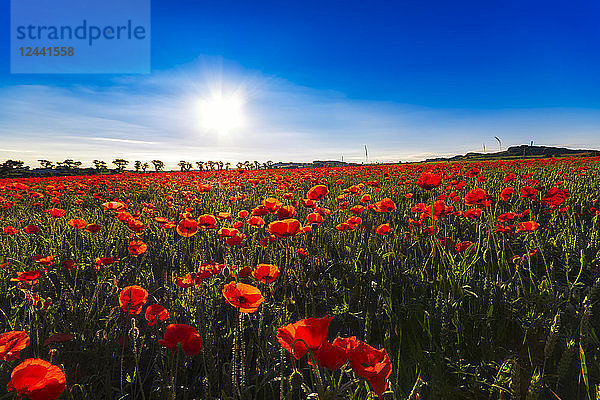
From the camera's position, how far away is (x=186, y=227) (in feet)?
6.91

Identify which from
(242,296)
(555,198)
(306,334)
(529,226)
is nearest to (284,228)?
(242,296)

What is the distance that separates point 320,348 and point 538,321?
1.46 m

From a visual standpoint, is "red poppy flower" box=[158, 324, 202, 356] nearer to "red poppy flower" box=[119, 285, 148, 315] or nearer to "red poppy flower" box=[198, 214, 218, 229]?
"red poppy flower" box=[119, 285, 148, 315]

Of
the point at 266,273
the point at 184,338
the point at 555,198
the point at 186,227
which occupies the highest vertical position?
the point at 555,198

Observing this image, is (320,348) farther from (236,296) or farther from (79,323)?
(79,323)

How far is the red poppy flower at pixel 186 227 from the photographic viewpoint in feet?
6.78

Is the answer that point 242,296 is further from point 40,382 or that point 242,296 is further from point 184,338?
point 40,382

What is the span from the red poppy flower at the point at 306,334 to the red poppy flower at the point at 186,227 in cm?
147

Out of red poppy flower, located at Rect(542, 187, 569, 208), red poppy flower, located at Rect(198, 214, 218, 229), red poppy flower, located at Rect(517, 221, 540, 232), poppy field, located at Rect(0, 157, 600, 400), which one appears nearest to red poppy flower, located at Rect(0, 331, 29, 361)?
poppy field, located at Rect(0, 157, 600, 400)

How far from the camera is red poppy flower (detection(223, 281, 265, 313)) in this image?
115cm

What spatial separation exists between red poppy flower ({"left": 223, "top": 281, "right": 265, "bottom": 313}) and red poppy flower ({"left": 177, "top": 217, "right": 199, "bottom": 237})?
1033 millimetres

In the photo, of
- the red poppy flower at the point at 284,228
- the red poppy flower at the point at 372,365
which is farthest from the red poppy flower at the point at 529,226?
the red poppy flower at the point at 372,365

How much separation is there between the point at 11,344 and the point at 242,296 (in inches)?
29.0

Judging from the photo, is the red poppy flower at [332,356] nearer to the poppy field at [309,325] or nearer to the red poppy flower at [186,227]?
the poppy field at [309,325]
